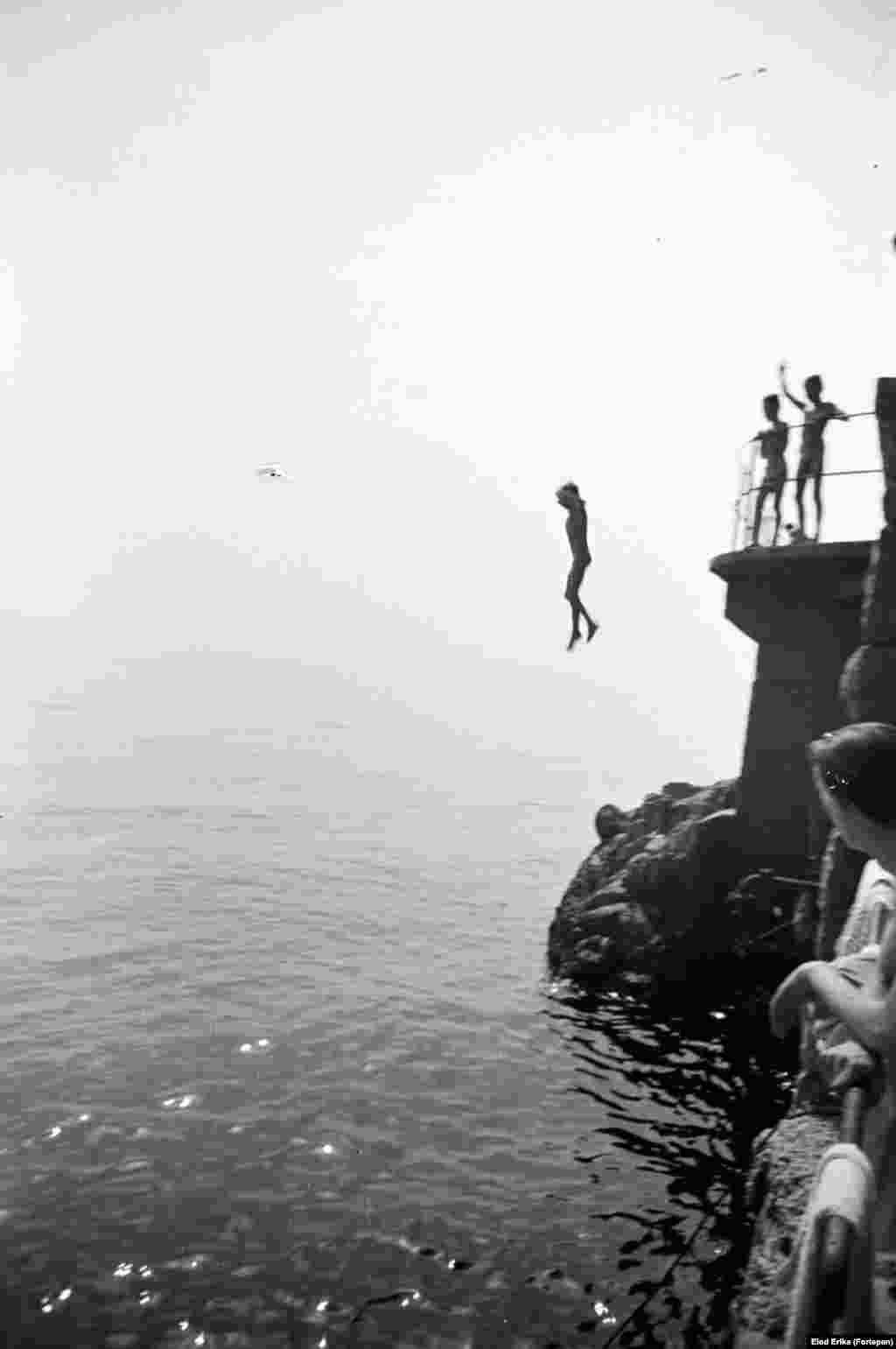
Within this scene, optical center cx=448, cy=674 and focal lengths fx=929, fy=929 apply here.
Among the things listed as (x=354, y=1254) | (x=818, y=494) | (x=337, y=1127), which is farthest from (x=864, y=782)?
(x=818, y=494)

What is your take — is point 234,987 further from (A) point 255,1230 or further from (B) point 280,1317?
(B) point 280,1317

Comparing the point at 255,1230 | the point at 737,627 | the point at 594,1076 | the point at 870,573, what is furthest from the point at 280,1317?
the point at 737,627

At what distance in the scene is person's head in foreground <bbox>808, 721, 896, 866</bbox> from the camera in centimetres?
256

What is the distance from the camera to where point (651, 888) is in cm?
2028

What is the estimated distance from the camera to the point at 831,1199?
213 centimetres

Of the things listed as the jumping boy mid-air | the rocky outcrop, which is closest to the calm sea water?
the rocky outcrop

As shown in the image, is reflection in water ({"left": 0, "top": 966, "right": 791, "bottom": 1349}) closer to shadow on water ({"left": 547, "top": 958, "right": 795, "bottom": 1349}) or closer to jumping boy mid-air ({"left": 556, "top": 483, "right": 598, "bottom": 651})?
shadow on water ({"left": 547, "top": 958, "right": 795, "bottom": 1349})

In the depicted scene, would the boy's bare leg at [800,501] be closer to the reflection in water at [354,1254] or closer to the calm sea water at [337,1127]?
the calm sea water at [337,1127]

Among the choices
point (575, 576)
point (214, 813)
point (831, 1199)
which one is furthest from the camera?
point (214, 813)

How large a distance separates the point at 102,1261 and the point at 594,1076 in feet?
28.7

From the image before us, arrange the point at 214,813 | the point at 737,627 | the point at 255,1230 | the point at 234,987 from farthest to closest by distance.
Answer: the point at 214,813 → the point at 234,987 → the point at 737,627 → the point at 255,1230

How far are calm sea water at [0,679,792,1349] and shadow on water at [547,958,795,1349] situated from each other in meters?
0.05

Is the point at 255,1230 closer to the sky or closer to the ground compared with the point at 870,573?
closer to the ground

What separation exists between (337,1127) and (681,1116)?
211 inches
